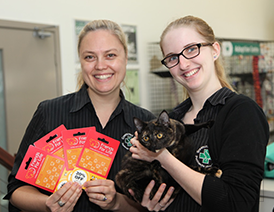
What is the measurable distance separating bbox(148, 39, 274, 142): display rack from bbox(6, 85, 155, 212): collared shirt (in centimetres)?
236

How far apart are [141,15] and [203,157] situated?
10.3ft

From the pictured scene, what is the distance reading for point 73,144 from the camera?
4.58ft

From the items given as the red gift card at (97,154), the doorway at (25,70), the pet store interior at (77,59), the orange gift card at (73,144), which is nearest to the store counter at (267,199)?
the pet store interior at (77,59)

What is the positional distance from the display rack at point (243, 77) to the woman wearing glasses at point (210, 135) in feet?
8.54

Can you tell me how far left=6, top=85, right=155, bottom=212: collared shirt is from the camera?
150 centimetres

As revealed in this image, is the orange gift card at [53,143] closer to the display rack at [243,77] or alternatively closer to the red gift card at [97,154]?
the red gift card at [97,154]

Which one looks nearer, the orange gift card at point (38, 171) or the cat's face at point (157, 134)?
the cat's face at point (157, 134)

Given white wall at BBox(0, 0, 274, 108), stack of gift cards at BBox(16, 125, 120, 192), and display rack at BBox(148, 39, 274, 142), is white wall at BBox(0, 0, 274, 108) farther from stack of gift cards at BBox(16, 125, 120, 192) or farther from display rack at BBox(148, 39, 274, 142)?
stack of gift cards at BBox(16, 125, 120, 192)

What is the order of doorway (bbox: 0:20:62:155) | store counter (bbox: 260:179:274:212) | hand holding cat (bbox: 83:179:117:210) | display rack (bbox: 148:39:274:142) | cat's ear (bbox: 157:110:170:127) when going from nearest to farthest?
cat's ear (bbox: 157:110:170:127)
hand holding cat (bbox: 83:179:117:210)
store counter (bbox: 260:179:274:212)
doorway (bbox: 0:20:62:155)
display rack (bbox: 148:39:274:142)

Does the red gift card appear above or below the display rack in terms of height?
below

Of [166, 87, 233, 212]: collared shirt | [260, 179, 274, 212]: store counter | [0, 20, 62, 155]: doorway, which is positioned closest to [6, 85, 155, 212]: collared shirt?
[166, 87, 233, 212]: collared shirt

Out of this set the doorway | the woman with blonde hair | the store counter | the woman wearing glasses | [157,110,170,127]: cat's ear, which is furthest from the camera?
the doorway

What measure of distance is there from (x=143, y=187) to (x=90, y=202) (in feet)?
1.34

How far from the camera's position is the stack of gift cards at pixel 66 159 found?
4.47ft
